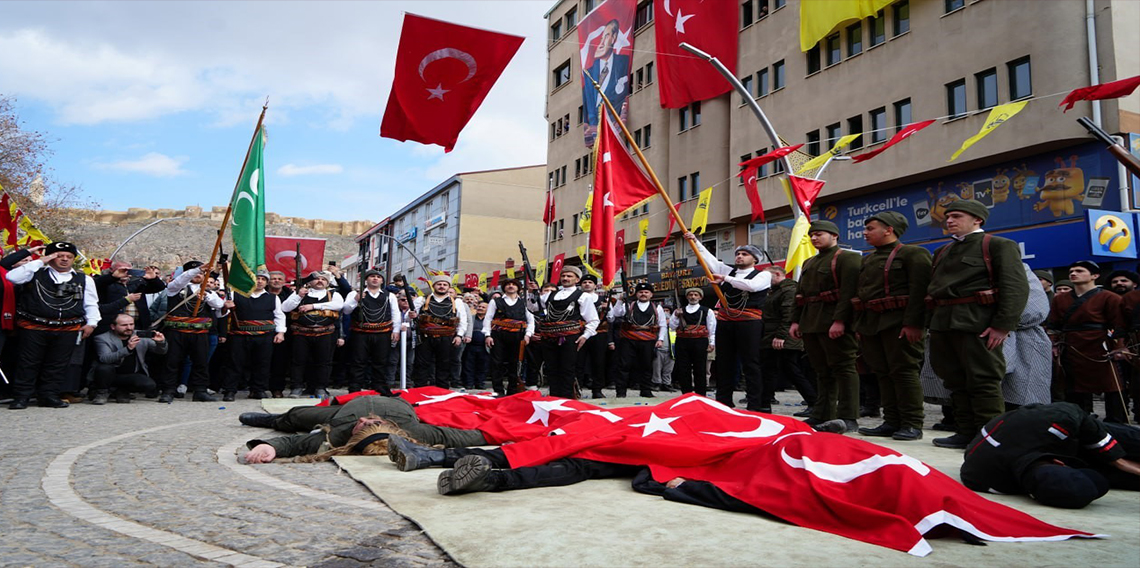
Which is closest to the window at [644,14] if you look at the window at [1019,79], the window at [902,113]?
the window at [902,113]

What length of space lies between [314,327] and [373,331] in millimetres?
905

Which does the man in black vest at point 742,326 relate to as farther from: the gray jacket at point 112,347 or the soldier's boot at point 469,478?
the gray jacket at point 112,347

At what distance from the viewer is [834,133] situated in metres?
24.5

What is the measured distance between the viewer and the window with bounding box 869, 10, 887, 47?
23.0 m

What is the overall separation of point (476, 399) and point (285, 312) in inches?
247

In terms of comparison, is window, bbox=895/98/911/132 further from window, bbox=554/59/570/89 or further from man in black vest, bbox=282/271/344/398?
window, bbox=554/59/570/89

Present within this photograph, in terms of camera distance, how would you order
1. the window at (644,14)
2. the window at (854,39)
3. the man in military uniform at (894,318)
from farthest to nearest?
1. the window at (644,14)
2. the window at (854,39)
3. the man in military uniform at (894,318)

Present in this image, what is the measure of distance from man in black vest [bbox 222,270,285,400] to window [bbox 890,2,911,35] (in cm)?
1896

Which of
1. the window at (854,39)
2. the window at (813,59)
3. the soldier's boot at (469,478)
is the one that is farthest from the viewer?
the window at (813,59)

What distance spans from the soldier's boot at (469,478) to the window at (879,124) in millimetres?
21233

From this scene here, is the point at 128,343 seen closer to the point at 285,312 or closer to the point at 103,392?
the point at 103,392

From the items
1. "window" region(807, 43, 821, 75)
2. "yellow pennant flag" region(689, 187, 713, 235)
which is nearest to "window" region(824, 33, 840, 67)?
"window" region(807, 43, 821, 75)

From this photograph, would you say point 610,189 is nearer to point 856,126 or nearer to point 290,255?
point 290,255

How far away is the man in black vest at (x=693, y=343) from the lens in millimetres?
11898
